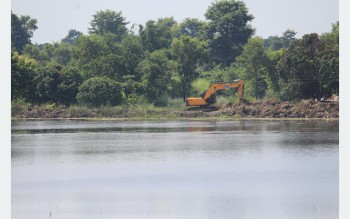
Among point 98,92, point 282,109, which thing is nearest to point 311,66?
point 282,109

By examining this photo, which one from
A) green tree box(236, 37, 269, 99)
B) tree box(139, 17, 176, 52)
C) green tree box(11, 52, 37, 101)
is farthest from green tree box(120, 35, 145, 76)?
green tree box(236, 37, 269, 99)

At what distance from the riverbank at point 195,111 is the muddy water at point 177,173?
335 inches

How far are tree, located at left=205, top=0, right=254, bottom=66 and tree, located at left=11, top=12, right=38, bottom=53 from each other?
2267cm

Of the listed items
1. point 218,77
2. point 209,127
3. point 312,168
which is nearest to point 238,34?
point 218,77

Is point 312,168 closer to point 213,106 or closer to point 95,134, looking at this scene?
point 95,134

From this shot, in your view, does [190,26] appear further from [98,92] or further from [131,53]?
[98,92]

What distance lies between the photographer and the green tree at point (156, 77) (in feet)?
192

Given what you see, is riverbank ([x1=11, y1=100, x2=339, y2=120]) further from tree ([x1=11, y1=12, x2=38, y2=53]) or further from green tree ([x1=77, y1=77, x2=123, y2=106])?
tree ([x1=11, y1=12, x2=38, y2=53])

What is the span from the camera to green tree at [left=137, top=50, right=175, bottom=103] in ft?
192

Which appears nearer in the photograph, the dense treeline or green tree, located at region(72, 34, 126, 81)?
the dense treeline

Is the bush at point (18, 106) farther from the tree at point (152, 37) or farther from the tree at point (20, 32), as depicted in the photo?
the tree at point (20, 32)

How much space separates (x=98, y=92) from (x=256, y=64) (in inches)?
496

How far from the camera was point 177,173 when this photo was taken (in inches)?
1002

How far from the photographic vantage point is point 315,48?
5406cm
